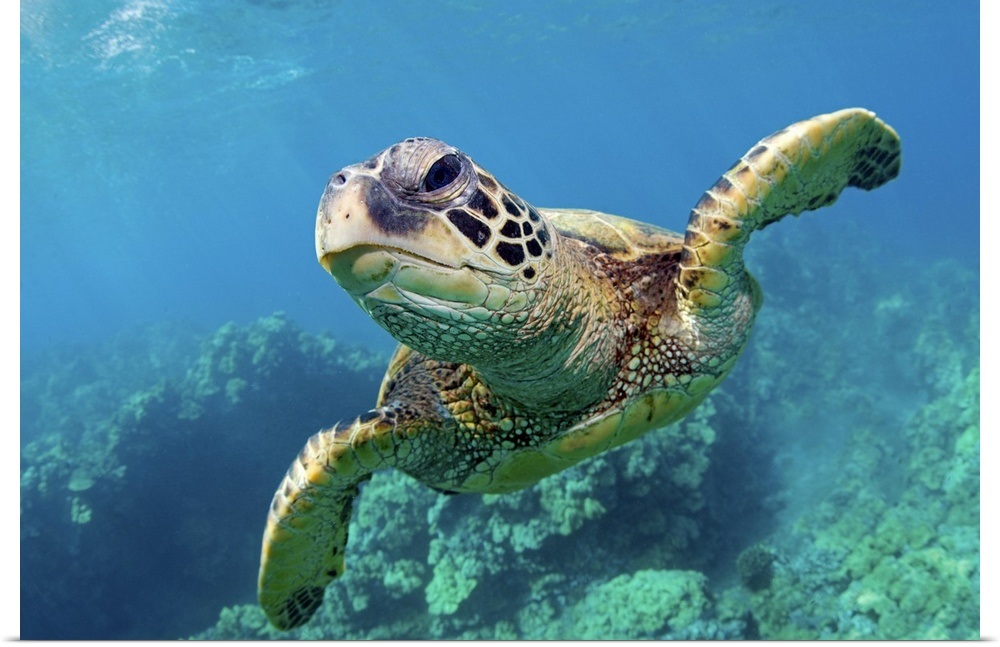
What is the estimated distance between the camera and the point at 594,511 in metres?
4.70

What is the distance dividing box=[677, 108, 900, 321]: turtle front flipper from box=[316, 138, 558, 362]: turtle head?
0.91 metres

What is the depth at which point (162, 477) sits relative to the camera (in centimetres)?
733

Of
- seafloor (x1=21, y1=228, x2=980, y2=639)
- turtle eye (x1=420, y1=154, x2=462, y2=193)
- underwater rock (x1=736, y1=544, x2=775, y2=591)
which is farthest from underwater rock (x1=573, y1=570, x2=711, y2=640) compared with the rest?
turtle eye (x1=420, y1=154, x2=462, y2=193)

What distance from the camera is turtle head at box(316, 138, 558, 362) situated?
123cm

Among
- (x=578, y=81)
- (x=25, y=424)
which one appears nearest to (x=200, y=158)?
(x=578, y=81)

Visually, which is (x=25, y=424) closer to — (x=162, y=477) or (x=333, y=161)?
(x=162, y=477)

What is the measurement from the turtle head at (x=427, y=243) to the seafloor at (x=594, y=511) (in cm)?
333

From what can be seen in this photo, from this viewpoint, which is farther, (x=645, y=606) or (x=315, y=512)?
(x=645, y=606)

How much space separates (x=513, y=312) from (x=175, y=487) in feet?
24.3

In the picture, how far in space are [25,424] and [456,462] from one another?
12.8 m

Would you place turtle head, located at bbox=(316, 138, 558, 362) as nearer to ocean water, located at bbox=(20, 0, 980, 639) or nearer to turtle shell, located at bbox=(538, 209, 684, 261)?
turtle shell, located at bbox=(538, 209, 684, 261)

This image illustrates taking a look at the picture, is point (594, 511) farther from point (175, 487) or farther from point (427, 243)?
point (175, 487)

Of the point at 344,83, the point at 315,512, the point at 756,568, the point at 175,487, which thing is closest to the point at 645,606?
the point at 756,568

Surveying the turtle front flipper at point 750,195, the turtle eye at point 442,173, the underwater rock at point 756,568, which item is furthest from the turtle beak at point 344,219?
the underwater rock at point 756,568
